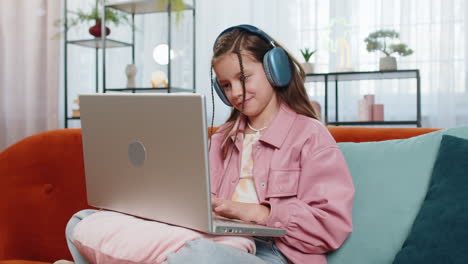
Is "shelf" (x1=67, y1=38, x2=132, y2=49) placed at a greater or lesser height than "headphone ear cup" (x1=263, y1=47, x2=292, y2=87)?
greater

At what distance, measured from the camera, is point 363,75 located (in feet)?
10.3

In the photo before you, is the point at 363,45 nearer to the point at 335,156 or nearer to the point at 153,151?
the point at 335,156

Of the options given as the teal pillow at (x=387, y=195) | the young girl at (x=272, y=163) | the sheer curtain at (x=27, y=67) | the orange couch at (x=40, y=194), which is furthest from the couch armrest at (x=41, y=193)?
the sheer curtain at (x=27, y=67)

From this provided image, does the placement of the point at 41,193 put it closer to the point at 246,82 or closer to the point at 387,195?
the point at 246,82

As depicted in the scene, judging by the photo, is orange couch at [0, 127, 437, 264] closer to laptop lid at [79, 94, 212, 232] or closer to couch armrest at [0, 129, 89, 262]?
couch armrest at [0, 129, 89, 262]

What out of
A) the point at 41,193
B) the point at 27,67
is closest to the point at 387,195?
the point at 41,193

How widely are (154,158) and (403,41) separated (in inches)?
108

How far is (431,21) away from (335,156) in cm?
247

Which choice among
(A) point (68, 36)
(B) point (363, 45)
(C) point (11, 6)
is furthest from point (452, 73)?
(C) point (11, 6)

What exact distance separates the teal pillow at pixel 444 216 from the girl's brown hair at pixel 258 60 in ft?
1.18

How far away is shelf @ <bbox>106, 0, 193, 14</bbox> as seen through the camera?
3.58 m

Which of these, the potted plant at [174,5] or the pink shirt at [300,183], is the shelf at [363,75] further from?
the pink shirt at [300,183]

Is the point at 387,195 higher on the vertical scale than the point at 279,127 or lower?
lower

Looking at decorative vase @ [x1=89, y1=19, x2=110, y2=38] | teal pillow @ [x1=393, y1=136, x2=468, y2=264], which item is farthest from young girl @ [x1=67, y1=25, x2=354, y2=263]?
decorative vase @ [x1=89, y1=19, x2=110, y2=38]
